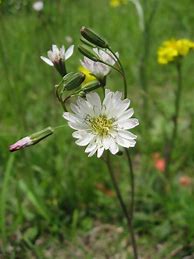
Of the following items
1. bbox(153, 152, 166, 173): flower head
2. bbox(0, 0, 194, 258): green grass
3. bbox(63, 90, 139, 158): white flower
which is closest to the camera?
bbox(63, 90, 139, 158): white flower

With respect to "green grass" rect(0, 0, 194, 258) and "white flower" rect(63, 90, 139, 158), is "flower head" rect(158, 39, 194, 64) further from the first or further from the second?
"white flower" rect(63, 90, 139, 158)

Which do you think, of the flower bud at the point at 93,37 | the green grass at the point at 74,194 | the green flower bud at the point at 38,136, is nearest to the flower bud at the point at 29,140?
the green flower bud at the point at 38,136

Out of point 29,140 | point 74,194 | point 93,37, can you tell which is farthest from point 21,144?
point 74,194

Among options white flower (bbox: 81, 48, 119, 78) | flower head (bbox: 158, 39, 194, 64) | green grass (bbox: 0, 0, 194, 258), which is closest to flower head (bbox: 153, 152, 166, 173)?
green grass (bbox: 0, 0, 194, 258)

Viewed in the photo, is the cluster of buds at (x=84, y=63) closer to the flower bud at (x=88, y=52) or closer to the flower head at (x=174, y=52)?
the flower bud at (x=88, y=52)

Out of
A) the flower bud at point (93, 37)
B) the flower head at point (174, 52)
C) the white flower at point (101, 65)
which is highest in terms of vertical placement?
the flower head at point (174, 52)

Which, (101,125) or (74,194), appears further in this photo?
(74,194)

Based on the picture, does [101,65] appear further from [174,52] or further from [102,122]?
[174,52]

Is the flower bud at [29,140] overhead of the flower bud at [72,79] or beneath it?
beneath
